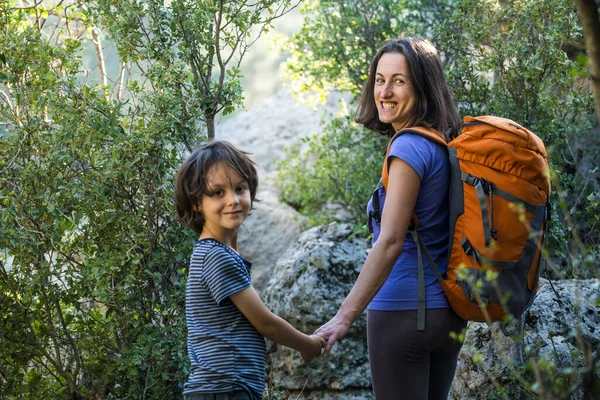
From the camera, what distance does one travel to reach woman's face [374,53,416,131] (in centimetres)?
285

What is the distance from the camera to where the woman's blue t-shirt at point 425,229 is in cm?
259

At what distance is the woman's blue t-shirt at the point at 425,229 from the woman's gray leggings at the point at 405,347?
0.16ft

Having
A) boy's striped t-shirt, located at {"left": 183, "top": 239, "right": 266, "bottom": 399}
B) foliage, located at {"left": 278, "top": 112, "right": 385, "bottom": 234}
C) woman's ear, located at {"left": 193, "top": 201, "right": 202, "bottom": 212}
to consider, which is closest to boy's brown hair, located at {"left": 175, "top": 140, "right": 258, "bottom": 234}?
woman's ear, located at {"left": 193, "top": 201, "right": 202, "bottom": 212}

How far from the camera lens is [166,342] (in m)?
3.81

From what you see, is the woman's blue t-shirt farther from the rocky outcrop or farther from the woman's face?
the rocky outcrop

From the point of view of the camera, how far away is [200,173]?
2.73 metres

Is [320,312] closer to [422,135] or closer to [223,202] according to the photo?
[223,202]

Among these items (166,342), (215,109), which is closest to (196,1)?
(215,109)

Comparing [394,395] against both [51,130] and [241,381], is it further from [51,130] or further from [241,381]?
[51,130]

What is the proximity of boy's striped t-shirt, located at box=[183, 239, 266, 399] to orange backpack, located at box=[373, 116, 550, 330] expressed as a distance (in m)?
0.65

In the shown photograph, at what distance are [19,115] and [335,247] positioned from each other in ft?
8.06

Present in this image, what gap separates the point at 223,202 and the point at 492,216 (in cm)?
103

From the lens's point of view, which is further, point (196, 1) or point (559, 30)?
point (559, 30)

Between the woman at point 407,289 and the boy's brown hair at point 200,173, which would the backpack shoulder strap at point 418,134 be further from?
the boy's brown hair at point 200,173
